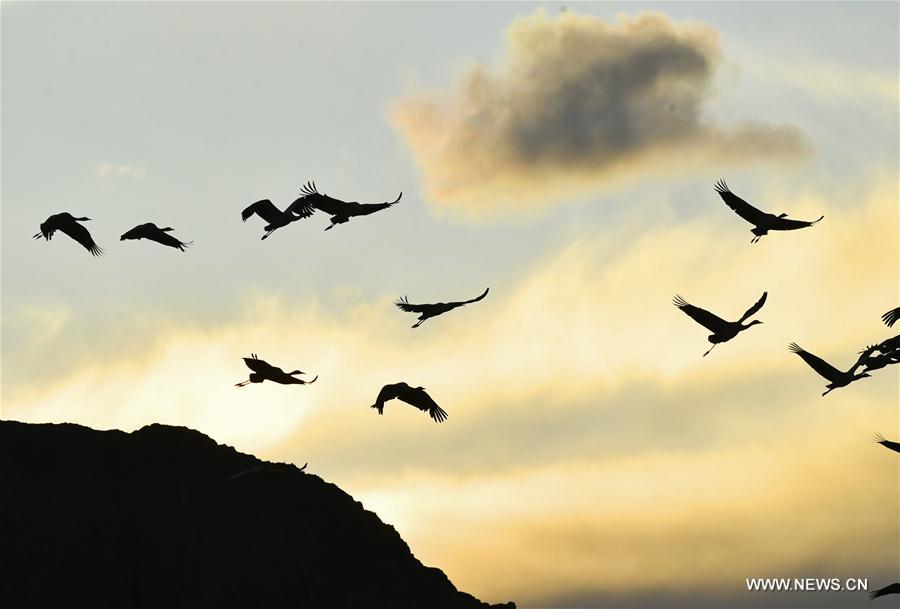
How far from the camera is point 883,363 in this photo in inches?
1249

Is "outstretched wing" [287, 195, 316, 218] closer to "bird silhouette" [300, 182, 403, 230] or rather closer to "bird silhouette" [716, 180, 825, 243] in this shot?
"bird silhouette" [300, 182, 403, 230]

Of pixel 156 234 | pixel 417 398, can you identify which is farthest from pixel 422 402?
pixel 156 234

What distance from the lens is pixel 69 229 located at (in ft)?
111

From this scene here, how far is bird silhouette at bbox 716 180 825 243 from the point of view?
31.1m

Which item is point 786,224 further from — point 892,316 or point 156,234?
point 156,234

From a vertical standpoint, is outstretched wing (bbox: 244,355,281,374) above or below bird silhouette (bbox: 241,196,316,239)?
below

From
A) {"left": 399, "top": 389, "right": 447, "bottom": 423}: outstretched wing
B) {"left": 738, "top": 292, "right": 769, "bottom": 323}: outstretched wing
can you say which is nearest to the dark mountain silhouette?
{"left": 399, "top": 389, "right": 447, "bottom": 423}: outstretched wing

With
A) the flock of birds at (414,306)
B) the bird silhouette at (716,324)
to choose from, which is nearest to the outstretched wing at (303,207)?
the flock of birds at (414,306)

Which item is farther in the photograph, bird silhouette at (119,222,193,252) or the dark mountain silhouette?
the dark mountain silhouette

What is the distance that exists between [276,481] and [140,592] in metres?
7.87

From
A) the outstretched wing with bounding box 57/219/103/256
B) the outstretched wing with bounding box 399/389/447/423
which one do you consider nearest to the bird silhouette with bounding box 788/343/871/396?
the outstretched wing with bounding box 399/389/447/423

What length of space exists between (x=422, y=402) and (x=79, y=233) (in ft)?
37.0

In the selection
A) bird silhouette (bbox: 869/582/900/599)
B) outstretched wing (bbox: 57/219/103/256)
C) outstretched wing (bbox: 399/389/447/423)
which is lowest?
bird silhouette (bbox: 869/582/900/599)

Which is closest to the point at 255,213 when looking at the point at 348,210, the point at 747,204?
the point at 348,210
